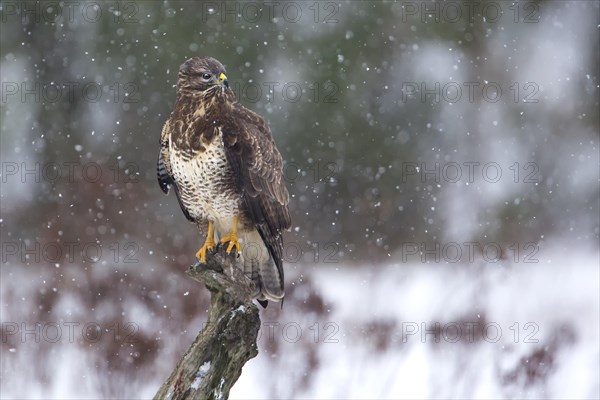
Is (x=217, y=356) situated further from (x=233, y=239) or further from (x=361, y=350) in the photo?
(x=361, y=350)

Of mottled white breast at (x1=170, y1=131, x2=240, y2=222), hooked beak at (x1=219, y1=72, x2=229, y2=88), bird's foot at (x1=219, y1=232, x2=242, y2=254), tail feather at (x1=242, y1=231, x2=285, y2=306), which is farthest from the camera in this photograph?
bird's foot at (x1=219, y1=232, x2=242, y2=254)

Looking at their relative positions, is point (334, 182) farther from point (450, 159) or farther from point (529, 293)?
point (529, 293)

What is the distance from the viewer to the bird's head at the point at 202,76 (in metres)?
5.68

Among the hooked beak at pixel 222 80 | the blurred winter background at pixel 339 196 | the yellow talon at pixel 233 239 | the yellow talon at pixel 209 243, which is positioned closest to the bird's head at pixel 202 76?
the hooked beak at pixel 222 80

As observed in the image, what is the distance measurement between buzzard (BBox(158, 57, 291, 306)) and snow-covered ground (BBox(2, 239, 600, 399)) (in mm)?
2746

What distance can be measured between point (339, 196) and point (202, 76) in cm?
698

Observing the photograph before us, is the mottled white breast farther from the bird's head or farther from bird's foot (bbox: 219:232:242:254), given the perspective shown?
the bird's head

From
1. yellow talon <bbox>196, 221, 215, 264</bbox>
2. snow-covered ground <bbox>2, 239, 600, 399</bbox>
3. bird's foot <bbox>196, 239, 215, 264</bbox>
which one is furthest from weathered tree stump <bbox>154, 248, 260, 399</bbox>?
snow-covered ground <bbox>2, 239, 600, 399</bbox>

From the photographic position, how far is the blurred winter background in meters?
8.98

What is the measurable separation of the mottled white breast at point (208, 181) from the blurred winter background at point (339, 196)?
2852 millimetres

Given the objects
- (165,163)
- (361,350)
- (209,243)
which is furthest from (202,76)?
(361,350)

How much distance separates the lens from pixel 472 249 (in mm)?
11812

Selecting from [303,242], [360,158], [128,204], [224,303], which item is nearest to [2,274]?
[128,204]

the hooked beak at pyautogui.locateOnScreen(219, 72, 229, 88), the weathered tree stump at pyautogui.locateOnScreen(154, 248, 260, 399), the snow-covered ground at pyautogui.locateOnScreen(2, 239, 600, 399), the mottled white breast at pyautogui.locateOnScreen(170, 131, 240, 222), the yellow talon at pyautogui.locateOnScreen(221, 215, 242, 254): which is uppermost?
the hooked beak at pyautogui.locateOnScreen(219, 72, 229, 88)
